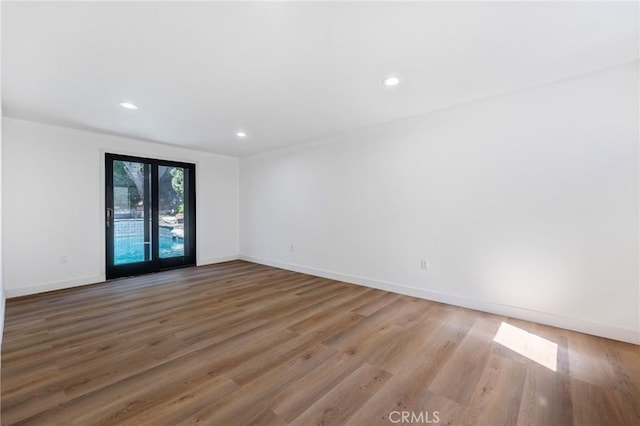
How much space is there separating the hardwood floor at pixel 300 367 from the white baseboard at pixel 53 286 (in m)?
0.37

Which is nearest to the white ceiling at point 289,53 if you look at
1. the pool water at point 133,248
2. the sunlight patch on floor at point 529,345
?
the pool water at point 133,248

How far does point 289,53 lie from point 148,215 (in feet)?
14.0

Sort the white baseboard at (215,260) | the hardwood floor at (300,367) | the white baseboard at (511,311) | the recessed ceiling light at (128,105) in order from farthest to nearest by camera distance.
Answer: the white baseboard at (215,260) → the recessed ceiling light at (128,105) → the white baseboard at (511,311) → the hardwood floor at (300,367)

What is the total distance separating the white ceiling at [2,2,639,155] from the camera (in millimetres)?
1697

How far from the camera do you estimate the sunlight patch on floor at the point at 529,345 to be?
6.89 ft

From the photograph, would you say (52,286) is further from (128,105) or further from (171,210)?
(128,105)

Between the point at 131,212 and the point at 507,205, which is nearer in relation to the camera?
the point at 507,205

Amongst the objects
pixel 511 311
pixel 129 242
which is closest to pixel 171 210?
pixel 129 242

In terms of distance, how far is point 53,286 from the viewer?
3.91 m

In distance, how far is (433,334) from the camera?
2520mm

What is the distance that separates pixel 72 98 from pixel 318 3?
2967 mm

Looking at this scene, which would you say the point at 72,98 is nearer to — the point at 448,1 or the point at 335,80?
the point at 335,80

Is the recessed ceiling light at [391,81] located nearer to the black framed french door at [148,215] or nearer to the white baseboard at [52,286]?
the black framed french door at [148,215]

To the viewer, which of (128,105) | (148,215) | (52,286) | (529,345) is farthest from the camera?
(148,215)
